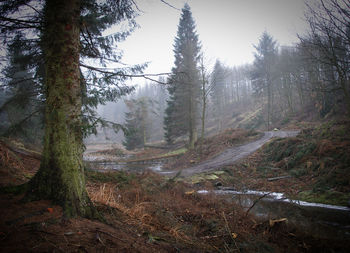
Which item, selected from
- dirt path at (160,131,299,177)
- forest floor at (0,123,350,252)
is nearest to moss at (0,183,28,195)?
forest floor at (0,123,350,252)

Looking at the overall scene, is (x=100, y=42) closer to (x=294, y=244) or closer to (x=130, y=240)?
(x=130, y=240)

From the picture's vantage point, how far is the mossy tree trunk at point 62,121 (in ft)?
8.17

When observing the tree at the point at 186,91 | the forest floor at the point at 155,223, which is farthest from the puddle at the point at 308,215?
the tree at the point at 186,91

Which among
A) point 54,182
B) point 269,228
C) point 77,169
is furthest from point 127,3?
point 269,228

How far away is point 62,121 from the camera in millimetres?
2561

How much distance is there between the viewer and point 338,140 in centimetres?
891

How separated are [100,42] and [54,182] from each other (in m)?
4.49

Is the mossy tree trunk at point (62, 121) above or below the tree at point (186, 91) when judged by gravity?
below

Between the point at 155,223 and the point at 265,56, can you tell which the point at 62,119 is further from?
the point at 265,56

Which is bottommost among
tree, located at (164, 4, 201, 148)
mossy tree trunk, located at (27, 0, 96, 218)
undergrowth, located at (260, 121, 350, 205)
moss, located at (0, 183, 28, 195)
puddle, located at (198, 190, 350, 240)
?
puddle, located at (198, 190, 350, 240)

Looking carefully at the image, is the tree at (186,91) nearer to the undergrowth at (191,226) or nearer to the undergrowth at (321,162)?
the undergrowth at (321,162)

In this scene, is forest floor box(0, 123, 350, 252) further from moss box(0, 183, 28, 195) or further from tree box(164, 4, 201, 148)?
tree box(164, 4, 201, 148)

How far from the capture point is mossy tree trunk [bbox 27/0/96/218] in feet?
8.17

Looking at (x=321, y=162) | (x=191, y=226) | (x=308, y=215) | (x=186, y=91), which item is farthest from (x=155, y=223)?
(x=186, y=91)
